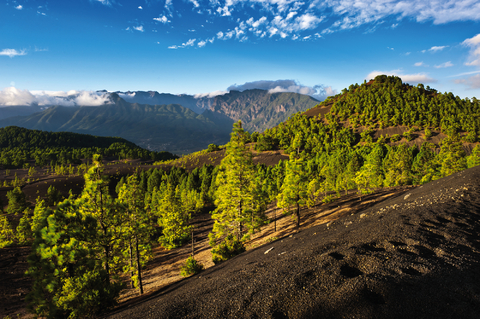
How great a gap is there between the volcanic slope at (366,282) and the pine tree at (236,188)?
11.5 m

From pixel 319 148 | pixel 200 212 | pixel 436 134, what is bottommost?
pixel 200 212

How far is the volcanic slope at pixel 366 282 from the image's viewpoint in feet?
20.6

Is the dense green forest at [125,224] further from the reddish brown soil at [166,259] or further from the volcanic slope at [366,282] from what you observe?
the volcanic slope at [366,282]

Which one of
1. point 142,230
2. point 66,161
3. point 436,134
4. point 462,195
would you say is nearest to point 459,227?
point 462,195

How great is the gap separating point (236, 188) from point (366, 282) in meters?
17.0

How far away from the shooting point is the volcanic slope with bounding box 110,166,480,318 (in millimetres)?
6289

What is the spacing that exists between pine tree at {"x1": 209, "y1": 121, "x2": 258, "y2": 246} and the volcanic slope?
452 inches

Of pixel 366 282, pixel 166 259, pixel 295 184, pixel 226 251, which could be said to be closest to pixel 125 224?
pixel 226 251

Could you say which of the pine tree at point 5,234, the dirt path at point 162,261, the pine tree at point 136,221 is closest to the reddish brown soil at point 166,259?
the dirt path at point 162,261

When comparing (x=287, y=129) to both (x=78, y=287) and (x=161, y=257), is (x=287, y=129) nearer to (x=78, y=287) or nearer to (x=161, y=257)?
(x=161, y=257)

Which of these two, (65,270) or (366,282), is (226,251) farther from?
(366,282)

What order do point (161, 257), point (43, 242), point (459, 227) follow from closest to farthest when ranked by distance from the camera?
point (43, 242) → point (459, 227) → point (161, 257)

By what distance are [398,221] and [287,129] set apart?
157 metres

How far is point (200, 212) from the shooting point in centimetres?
6462
